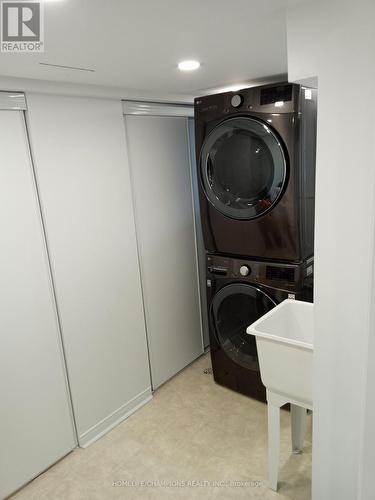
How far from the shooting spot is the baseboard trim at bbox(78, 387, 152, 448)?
2.27m

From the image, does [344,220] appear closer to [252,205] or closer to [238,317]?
[252,205]

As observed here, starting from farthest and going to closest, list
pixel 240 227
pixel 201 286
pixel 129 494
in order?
pixel 201 286
pixel 240 227
pixel 129 494

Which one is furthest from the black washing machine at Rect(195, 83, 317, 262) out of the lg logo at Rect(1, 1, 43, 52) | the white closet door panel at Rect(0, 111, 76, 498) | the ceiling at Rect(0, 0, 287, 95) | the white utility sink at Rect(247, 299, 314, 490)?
the lg logo at Rect(1, 1, 43, 52)

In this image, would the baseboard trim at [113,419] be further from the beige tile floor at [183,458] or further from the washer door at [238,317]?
the washer door at [238,317]

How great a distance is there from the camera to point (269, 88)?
2018 millimetres

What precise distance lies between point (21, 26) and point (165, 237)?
1.69 meters

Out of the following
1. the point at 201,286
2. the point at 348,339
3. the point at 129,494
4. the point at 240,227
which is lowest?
the point at 129,494

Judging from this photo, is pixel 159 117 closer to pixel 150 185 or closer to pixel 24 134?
pixel 150 185

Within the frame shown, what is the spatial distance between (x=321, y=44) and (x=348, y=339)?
3.07 ft

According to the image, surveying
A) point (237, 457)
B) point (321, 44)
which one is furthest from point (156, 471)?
point (321, 44)

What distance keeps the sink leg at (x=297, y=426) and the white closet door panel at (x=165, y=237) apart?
3.37ft

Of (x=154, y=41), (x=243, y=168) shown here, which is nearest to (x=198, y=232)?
(x=243, y=168)

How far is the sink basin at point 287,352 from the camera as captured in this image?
1597 mm

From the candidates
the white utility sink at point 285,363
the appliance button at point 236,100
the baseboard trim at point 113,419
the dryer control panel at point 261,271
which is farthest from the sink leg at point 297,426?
the appliance button at point 236,100
